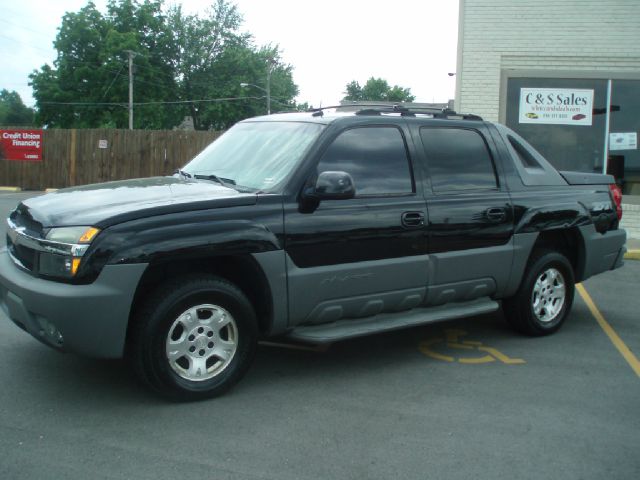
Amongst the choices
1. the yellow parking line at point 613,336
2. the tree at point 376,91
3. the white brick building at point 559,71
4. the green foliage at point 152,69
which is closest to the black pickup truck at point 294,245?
the yellow parking line at point 613,336

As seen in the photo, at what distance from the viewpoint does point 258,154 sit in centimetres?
532

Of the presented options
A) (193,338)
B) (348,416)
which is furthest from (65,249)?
(348,416)

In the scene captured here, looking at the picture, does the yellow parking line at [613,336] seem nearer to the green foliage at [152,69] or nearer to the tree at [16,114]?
the green foliage at [152,69]

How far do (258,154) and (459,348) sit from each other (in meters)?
2.33

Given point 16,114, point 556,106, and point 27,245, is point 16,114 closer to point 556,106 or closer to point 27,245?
point 556,106

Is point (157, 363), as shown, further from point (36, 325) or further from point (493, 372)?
point (493, 372)

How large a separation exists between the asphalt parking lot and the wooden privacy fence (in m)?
17.3

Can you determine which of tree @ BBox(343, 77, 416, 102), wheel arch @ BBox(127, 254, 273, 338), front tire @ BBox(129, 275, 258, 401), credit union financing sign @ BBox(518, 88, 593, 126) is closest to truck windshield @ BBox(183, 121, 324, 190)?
wheel arch @ BBox(127, 254, 273, 338)

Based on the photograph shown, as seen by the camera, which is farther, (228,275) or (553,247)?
(553,247)

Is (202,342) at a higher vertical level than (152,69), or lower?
lower

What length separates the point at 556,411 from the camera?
4539mm

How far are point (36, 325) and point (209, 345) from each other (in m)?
1.04

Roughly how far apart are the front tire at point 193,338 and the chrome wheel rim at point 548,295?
2837 millimetres

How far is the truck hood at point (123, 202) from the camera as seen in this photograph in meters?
4.20
